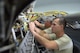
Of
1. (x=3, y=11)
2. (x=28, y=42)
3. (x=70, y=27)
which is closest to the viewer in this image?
(x=3, y=11)

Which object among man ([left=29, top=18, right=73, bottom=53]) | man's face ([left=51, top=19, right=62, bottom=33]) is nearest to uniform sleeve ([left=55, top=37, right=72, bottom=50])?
man ([left=29, top=18, right=73, bottom=53])

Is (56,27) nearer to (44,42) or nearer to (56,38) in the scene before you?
(56,38)

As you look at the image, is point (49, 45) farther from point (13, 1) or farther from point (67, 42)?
point (13, 1)

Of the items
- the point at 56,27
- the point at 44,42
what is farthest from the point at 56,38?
the point at 44,42

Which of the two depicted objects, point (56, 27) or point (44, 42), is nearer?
point (44, 42)

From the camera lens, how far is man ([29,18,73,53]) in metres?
1.59

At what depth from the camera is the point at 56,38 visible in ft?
5.92

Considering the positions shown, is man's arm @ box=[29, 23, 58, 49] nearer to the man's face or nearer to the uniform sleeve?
the uniform sleeve

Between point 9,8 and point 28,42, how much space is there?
0.96m

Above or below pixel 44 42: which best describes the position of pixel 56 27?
above

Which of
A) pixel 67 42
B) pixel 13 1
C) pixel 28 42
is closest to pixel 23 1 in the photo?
pixel 13 1

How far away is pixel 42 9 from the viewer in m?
3.53

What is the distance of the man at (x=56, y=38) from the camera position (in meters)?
1.59

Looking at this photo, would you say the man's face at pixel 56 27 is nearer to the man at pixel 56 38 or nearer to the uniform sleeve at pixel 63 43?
the man at pixel 56 38
